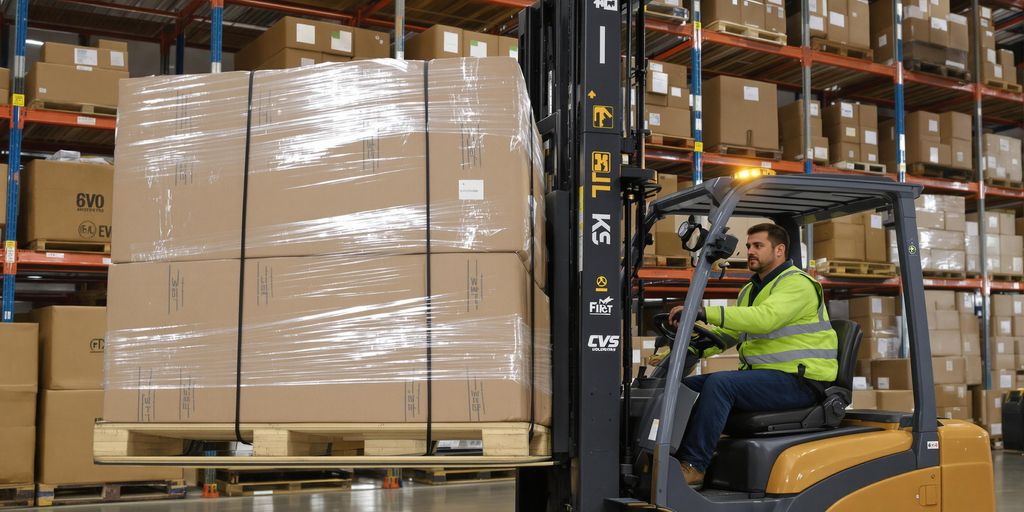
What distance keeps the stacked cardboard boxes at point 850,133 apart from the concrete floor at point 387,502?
12.1ft

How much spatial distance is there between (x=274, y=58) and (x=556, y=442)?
16.9 ft

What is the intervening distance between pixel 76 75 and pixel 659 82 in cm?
488

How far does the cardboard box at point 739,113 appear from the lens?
376 inches

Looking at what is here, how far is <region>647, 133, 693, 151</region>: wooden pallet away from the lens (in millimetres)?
9188

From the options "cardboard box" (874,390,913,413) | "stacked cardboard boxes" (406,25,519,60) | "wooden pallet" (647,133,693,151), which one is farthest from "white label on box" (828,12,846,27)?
"stacked cardboard boxes" (406,25,519,60)

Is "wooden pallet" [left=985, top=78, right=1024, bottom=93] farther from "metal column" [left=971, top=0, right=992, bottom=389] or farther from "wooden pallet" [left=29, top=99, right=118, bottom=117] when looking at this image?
"wooden pallet" [left=29, top=99, right=118, bottom=117]

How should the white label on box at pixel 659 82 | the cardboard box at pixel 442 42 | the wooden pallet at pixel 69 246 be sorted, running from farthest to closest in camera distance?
the white label on box at pixel 659 82 → the cardboard box at pixel 442 42 → the wooden pallet at pixel 69 246

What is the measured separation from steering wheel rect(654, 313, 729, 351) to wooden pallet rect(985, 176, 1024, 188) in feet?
29.1

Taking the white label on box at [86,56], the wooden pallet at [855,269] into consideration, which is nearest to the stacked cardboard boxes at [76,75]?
the white label on box at [86,56]

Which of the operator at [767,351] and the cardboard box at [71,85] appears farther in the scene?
the cardboard box at [71,85]

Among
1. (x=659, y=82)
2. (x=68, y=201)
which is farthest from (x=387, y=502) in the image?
(x=659, y=82)

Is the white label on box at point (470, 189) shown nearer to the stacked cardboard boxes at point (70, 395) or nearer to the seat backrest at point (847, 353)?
the seat backrest at point (847, 353)

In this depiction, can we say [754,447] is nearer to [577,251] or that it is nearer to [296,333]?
[577,251]

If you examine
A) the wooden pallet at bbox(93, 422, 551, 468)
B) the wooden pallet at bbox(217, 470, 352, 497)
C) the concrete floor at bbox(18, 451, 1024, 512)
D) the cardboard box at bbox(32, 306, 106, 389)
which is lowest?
the concrete floor at bbox(18, 451, 1024, 512)
